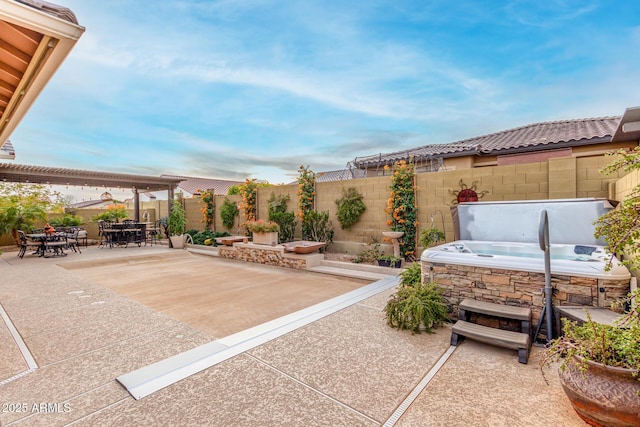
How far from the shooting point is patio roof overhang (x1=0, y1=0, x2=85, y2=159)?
181 centimetres

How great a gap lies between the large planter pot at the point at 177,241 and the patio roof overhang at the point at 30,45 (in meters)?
9.04

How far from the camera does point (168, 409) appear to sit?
204 centimetres

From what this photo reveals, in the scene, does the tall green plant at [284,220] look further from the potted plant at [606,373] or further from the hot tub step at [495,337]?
the potted plant at [606,373]

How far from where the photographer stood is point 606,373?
181 centimetres

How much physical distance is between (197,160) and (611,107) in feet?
57.0

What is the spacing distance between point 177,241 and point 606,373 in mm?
12647

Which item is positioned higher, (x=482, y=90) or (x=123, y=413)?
(x=482, y=90)

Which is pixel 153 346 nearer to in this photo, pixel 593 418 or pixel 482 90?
pixel 593 418

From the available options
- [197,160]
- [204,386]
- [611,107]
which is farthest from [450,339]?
[197,160]

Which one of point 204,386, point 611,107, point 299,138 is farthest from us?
point 299,138

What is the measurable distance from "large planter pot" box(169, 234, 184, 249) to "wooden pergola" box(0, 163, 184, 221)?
2.67 m

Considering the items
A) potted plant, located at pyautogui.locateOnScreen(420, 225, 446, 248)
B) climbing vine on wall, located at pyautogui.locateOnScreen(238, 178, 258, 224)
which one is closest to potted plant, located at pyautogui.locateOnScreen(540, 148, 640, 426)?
potted plant, located at pyautogui.locateOnScreen(420, 225, 446, 248)

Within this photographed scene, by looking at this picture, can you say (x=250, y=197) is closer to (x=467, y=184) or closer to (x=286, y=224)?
(x=286, y=224)

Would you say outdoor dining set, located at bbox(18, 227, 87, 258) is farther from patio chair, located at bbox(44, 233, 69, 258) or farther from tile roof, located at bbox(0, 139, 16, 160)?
tile roof, located at bbox(0, 139, 16, 160)
